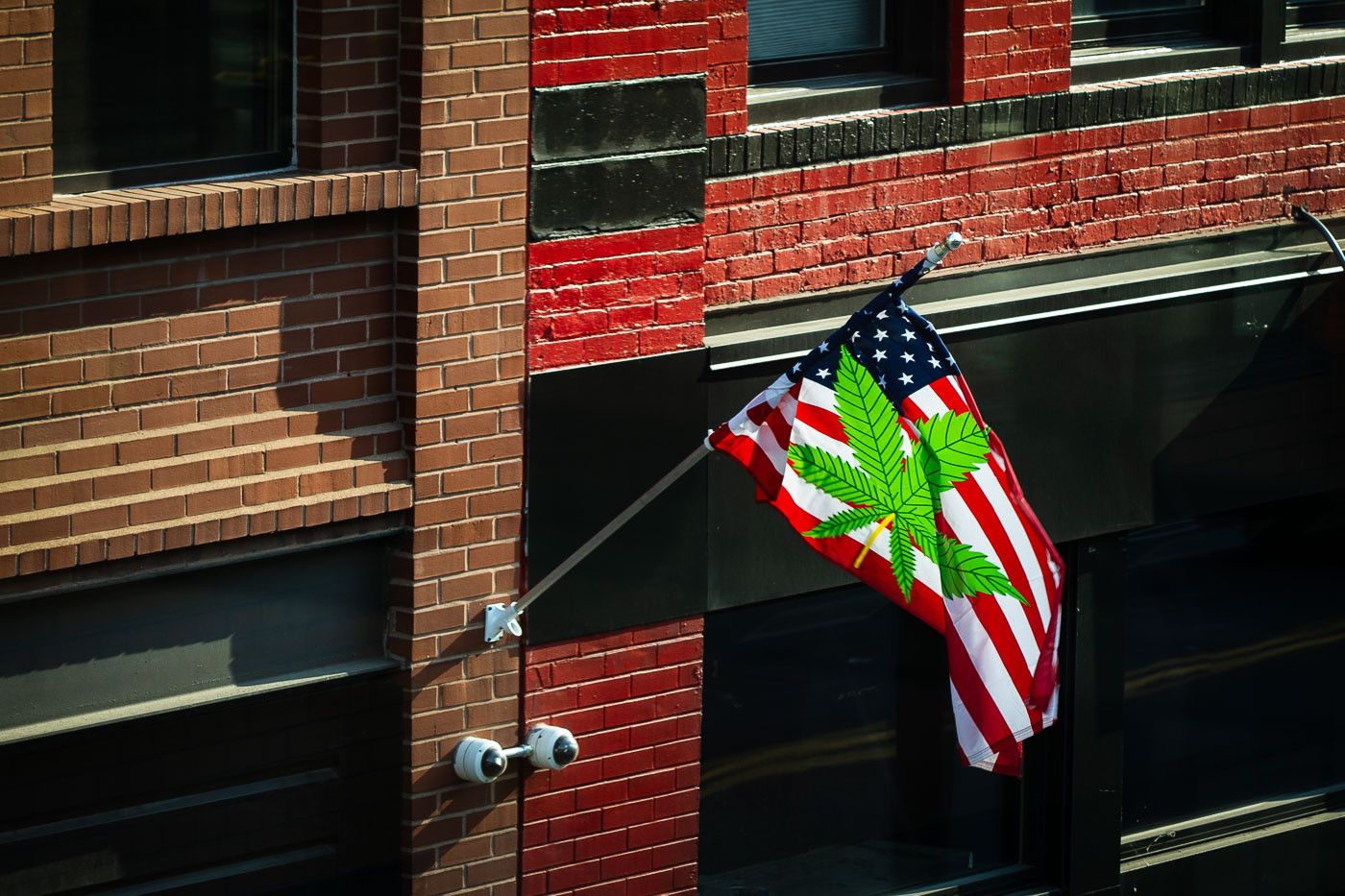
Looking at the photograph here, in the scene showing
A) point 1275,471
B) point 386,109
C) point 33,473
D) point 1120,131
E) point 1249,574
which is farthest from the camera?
point 1249,574

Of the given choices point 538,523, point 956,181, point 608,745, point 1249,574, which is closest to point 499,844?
point 608,745

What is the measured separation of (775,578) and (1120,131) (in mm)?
2608

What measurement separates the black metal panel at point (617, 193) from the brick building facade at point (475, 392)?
0.01 metres

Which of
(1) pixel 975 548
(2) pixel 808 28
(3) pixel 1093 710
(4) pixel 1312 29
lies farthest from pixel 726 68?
(4) pixel 1312 29

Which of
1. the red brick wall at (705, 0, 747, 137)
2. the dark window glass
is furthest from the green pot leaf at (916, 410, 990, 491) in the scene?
the dark window glass

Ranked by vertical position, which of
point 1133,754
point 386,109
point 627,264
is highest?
point 386,109

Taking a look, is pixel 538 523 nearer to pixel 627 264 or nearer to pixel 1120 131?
pixel 627 264

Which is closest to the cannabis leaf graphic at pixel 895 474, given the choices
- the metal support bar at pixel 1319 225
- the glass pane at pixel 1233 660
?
the metal support bar at pixel 1319 225

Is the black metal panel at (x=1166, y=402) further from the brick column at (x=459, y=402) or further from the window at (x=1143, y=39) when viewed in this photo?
the brick column at (x=459, y=402)

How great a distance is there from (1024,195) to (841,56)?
100cm

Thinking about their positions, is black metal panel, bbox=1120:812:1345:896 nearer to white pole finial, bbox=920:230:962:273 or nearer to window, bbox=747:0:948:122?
window, bbox=747:0:948:122

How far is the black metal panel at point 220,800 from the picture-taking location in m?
6.60

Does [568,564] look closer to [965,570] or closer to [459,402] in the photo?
[459,402]

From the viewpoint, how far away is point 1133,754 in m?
10.4
